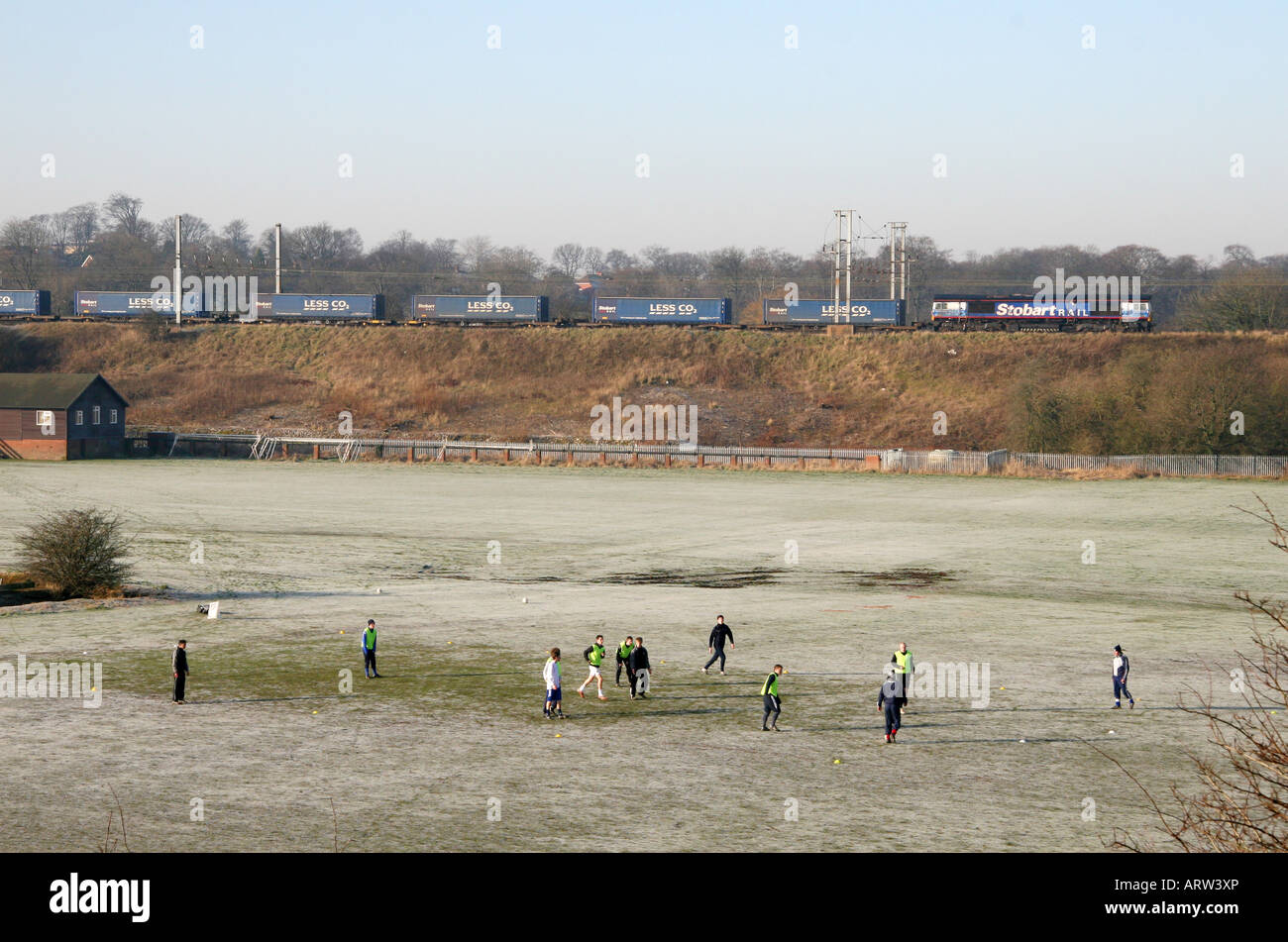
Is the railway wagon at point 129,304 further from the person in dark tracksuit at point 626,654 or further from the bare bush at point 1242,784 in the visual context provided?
the bare bush at point 1242,784

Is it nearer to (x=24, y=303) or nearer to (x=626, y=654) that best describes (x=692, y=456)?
(x=626, y=654)

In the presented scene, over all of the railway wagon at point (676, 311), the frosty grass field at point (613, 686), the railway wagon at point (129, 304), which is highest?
the railway wagon at point (129, 304)

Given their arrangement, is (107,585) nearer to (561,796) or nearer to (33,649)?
(33,649)

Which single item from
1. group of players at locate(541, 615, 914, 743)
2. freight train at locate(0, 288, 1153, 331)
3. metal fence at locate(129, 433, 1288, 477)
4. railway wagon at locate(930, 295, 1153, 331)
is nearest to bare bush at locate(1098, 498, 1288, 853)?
group of players at locate(541, 615, 914, 743)

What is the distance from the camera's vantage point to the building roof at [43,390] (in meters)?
84.1

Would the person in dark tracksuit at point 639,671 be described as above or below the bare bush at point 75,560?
below

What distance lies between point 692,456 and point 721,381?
29.8 meters

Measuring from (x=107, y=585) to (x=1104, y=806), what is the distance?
29.3 m

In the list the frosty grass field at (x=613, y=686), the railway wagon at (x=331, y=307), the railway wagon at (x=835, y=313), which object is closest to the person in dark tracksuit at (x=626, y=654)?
the frosty grass field at (x=613, y=686)

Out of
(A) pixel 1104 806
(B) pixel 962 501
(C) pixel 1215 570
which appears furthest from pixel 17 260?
(A) pixel 1104 806

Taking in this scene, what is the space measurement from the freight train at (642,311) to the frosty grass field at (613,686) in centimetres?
5689

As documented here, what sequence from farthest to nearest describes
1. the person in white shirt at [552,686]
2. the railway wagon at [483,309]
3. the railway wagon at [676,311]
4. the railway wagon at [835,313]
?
the railway wagon at [483,309] < the railway wagon at [676,311] < the railway wagon at [835,313] < the person in white shirt at [552,686]

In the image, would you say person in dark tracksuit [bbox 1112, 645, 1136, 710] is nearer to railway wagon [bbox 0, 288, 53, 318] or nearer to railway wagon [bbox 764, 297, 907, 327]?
railway wagon [bbox 764, 297, 907, 327]
